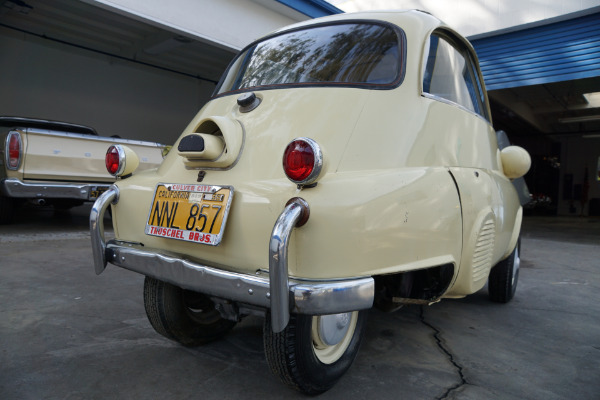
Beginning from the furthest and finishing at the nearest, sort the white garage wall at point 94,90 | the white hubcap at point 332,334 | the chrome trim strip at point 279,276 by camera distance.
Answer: the white garage wall at point 94,90, the white hubcap at point 332,334, the chrome trim strip at point 279,276

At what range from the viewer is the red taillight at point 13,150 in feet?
18.8

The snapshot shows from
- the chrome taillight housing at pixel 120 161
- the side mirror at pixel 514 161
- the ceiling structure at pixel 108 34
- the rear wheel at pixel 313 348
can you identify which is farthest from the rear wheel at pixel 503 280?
the ceiling structure at pixel 108 34

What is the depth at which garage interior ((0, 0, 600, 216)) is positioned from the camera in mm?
8805

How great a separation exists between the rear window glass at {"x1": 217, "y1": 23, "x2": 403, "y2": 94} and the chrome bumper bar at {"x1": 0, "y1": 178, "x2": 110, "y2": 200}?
4.58 meters

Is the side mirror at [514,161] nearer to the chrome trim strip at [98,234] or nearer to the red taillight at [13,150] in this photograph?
the chrome trim strip at [98,234]

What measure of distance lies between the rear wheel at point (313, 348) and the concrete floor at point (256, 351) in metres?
0.14

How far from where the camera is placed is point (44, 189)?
19.6 ft

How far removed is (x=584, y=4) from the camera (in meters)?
7.83

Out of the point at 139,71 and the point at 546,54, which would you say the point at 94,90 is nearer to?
the point at 139,71

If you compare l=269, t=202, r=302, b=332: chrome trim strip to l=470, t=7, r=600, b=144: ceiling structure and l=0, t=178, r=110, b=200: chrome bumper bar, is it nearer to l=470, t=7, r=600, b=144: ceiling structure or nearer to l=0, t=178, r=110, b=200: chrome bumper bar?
l=0, t=178, r=110, b=200: chrome bumper bar

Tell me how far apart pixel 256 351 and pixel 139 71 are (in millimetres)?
13038

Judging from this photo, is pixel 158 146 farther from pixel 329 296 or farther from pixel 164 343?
pixel 329 296

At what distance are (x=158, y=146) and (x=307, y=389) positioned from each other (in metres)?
6.06

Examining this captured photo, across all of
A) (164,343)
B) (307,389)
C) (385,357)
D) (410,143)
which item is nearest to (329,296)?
(307,389)
